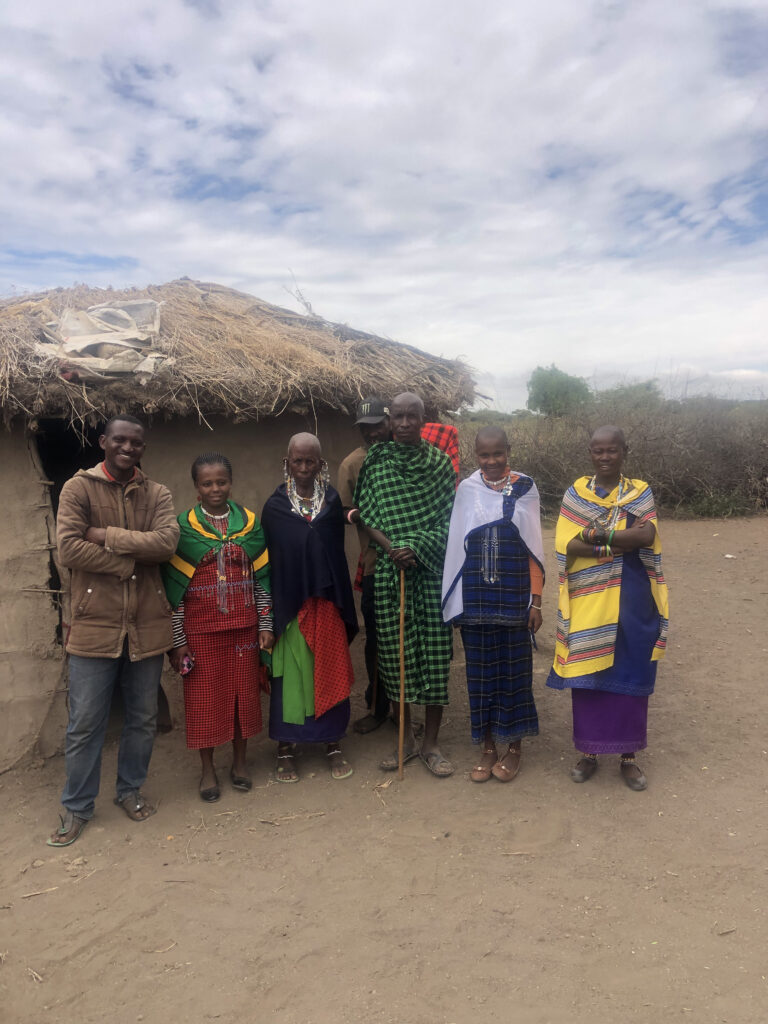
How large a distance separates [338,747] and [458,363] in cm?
321

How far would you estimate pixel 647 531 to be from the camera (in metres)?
3.33

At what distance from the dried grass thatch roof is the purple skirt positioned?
2.46 m

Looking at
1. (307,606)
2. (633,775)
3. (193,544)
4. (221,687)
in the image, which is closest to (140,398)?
(193,544)

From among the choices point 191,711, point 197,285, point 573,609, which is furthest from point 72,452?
point 573,609

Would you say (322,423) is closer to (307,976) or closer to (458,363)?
(458,363)

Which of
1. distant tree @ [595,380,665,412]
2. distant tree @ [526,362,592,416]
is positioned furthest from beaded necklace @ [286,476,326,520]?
distant tree @ [526,362,592,416]

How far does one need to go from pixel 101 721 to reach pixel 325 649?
1.10 meters

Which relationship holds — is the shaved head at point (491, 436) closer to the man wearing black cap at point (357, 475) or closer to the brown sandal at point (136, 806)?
the man wearing black cap at point (357, 475)

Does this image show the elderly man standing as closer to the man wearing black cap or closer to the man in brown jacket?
the man wearing black cap

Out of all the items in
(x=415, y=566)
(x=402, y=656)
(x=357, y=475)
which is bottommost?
(x=402, y=656)

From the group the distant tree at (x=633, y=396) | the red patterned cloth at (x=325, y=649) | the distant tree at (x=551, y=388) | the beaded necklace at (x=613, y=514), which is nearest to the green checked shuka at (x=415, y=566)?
the red patterned cloth at (x=325, y=649)

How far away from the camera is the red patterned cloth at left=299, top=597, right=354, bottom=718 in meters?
3.70

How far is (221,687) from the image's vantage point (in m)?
3.56

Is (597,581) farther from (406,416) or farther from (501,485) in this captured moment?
(406,416)
